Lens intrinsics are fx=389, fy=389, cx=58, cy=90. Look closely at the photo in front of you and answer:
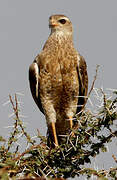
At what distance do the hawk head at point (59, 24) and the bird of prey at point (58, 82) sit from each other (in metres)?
0.23

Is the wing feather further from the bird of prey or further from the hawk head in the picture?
the hawk head

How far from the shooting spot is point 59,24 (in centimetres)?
743

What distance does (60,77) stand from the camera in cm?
659

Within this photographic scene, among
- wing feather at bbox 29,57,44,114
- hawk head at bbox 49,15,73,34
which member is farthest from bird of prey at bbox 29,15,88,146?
hawk head at bbox 49,15,73,34

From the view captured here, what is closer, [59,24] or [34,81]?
[34,81]

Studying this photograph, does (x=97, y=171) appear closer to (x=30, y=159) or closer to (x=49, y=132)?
(x=30, y=159)

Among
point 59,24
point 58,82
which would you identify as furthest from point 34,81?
point 59,24

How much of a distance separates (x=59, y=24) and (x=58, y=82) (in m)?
1.40

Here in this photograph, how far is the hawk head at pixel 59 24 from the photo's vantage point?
7.38 metres

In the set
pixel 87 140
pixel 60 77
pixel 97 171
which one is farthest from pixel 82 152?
pixel 60 77

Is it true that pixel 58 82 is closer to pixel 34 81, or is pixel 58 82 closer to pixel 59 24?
pixel 34 81

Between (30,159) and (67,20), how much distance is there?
391cm

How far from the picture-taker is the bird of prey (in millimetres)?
6629

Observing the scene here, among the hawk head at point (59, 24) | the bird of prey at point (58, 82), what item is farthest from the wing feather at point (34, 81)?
the hawk head at point (59, 24)
